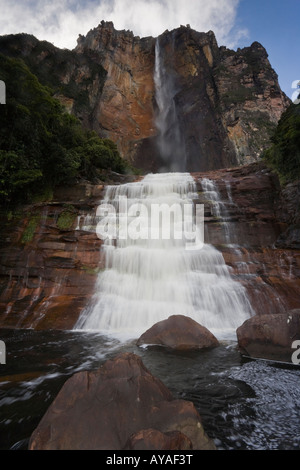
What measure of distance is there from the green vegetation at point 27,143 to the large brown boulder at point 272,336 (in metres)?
10.8

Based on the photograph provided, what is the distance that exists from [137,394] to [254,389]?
2.17 meters

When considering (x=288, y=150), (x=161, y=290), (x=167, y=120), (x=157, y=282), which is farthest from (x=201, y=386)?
(x=167, y=120)

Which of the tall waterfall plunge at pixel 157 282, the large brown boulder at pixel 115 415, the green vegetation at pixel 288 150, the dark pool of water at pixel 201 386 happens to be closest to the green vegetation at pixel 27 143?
the tall waterfall plunge at pixel 157 282

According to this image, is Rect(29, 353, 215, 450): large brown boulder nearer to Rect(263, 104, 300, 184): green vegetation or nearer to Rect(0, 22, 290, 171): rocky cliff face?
Rect(263, 104, 300, 184): green vegetation

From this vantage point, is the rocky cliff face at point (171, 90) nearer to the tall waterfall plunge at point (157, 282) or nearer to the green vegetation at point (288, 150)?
the green vegetation at point (288, 150)

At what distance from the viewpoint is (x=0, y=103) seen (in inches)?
457

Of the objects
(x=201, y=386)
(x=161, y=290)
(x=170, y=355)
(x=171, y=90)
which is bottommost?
(x=170, y=355)

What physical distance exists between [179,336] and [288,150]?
11.2m

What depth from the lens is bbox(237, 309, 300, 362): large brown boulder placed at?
4.93 meters

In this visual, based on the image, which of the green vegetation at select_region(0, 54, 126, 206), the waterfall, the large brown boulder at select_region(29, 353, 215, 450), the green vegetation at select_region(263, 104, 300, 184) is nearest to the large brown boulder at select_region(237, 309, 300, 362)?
the large brown boulder at select_region(29, 353, 215, 450)

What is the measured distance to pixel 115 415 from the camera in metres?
2.54

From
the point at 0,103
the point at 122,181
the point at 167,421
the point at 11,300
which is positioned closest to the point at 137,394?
the point at 167,421

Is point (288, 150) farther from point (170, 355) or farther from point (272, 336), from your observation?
point (170, 355)

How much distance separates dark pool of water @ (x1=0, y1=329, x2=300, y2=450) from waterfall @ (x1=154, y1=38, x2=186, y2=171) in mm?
36411
